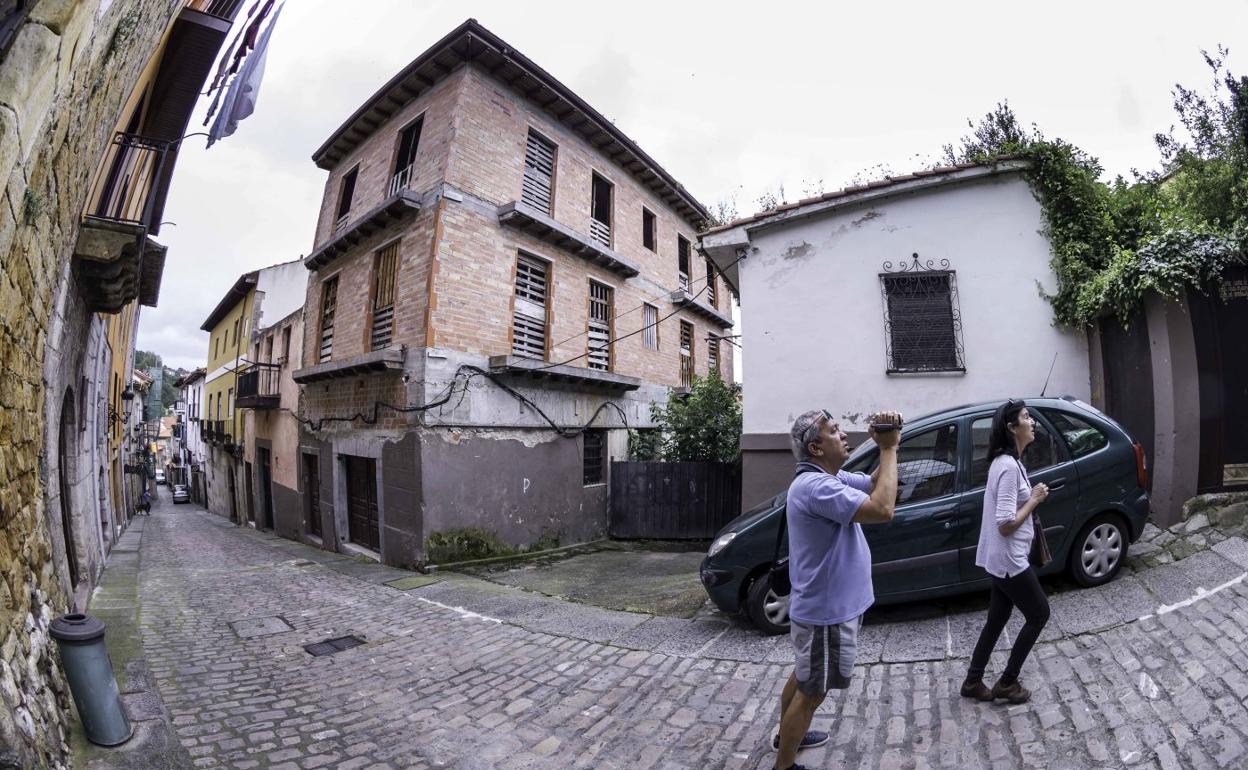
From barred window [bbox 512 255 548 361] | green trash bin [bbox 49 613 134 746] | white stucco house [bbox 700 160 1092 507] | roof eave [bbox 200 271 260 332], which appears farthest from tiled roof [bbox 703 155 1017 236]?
roof eave [bbox 200 271 260 332]

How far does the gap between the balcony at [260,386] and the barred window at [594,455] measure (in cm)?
872

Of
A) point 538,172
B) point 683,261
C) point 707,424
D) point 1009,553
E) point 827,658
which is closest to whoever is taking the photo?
point 827,658

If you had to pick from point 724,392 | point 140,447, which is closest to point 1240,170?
point 724,392

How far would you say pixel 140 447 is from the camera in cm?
2811

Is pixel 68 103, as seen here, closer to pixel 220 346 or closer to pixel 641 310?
pixel 641 310

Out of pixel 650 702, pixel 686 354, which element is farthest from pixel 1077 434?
pixel 686 354

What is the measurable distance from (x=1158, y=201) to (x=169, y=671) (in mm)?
10301

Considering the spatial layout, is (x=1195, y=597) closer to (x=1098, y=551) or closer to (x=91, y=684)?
(x=1098, y=551)

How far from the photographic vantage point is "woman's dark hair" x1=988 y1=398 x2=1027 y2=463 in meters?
3.10

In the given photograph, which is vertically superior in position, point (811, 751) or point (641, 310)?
point (641, 310)

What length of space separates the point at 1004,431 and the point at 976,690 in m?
1.45

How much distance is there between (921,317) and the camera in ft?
22.4

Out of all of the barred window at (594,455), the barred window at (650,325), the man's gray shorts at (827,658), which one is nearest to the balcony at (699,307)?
the barred window at (650,325)

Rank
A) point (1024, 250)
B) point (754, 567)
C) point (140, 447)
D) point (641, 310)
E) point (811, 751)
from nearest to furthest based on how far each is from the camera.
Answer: point (811, 751)
point (754, 567)
point (1024, 250)
point (641, 310)
point (140, 447)
